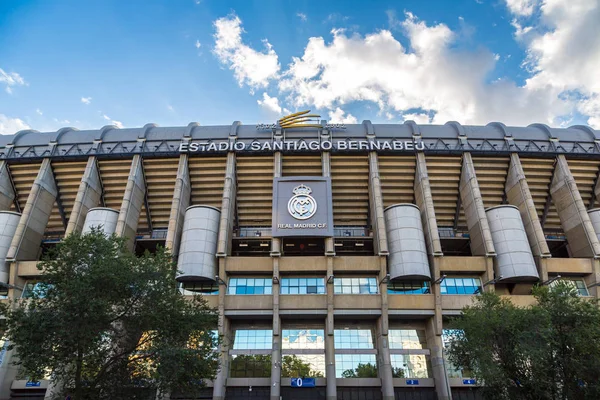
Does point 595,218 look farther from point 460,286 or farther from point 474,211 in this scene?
point 460,286

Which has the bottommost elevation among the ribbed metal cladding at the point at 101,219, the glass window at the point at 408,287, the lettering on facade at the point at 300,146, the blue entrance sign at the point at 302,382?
the blue entrance sign at the point at 302,382

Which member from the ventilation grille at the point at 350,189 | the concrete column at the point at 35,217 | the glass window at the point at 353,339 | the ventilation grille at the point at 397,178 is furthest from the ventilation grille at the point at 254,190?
the concrete column at the point at 35,217

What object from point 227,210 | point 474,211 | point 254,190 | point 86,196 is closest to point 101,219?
point 86,196

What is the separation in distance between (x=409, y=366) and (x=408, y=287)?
8.49 m

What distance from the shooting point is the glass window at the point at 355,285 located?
150 ft

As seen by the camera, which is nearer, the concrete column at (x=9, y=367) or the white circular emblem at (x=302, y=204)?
the concrete column at (x=9, y=367)

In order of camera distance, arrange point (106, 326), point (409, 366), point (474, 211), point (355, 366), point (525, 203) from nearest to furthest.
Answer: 1. point (106, 326)
2. point (355, 366)
3. point (409, 366)
4. point (474, 211)
5. point (525, 203)

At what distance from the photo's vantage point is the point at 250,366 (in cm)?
4416

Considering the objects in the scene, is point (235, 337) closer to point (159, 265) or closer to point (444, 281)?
point (159, 265)

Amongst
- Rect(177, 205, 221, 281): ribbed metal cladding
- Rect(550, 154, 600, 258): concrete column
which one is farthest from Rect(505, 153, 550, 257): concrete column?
Rect(177, 205, 221, 281): ribbed metal cladding

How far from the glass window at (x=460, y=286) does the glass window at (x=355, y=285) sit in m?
7.92

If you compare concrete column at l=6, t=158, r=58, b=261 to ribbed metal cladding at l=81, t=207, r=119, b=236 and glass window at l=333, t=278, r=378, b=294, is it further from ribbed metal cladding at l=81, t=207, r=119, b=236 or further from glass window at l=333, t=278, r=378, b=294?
glass window at l=333, t=278, r=378, b=294

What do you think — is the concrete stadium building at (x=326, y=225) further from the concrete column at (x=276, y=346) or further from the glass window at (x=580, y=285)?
the glass window at (x=580, y=285)

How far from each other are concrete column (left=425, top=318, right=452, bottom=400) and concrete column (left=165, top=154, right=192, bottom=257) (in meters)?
29.9
